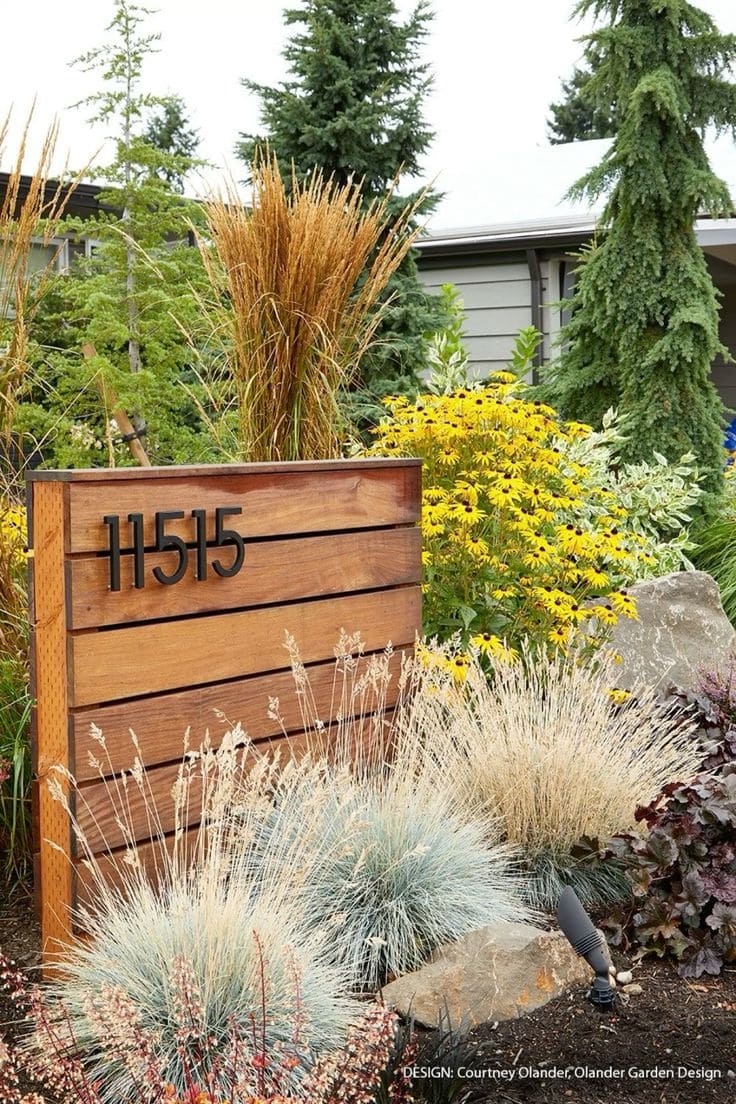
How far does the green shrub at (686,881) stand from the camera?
3246 mm

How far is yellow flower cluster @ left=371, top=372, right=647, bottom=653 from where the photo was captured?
4629mm

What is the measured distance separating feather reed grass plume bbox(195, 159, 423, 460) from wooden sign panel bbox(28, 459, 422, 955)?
31 centimetres

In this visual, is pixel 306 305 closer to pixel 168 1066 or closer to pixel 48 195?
pixel 168 1066

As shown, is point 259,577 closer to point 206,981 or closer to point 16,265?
point 16,265

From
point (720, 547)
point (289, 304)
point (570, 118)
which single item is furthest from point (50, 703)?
point (570, 118)

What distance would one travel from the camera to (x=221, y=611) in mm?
3457

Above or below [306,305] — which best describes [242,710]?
below

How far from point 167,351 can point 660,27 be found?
362 centimetres

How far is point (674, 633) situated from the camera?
18.7ft

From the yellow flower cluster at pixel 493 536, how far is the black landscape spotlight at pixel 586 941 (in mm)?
1673

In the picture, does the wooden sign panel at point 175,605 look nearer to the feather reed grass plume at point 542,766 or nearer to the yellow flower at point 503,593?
the feather reed grass plume at point 542,766

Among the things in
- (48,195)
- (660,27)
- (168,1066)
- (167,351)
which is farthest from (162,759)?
(48,195)

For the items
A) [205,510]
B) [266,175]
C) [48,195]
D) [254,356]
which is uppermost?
[48,195]

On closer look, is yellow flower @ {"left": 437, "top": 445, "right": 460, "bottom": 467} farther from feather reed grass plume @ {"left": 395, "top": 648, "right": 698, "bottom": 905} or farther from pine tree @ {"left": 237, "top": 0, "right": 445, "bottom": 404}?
pine tree @ {"left": 237, "top": 0, "right": 445, "bottom": 404}
